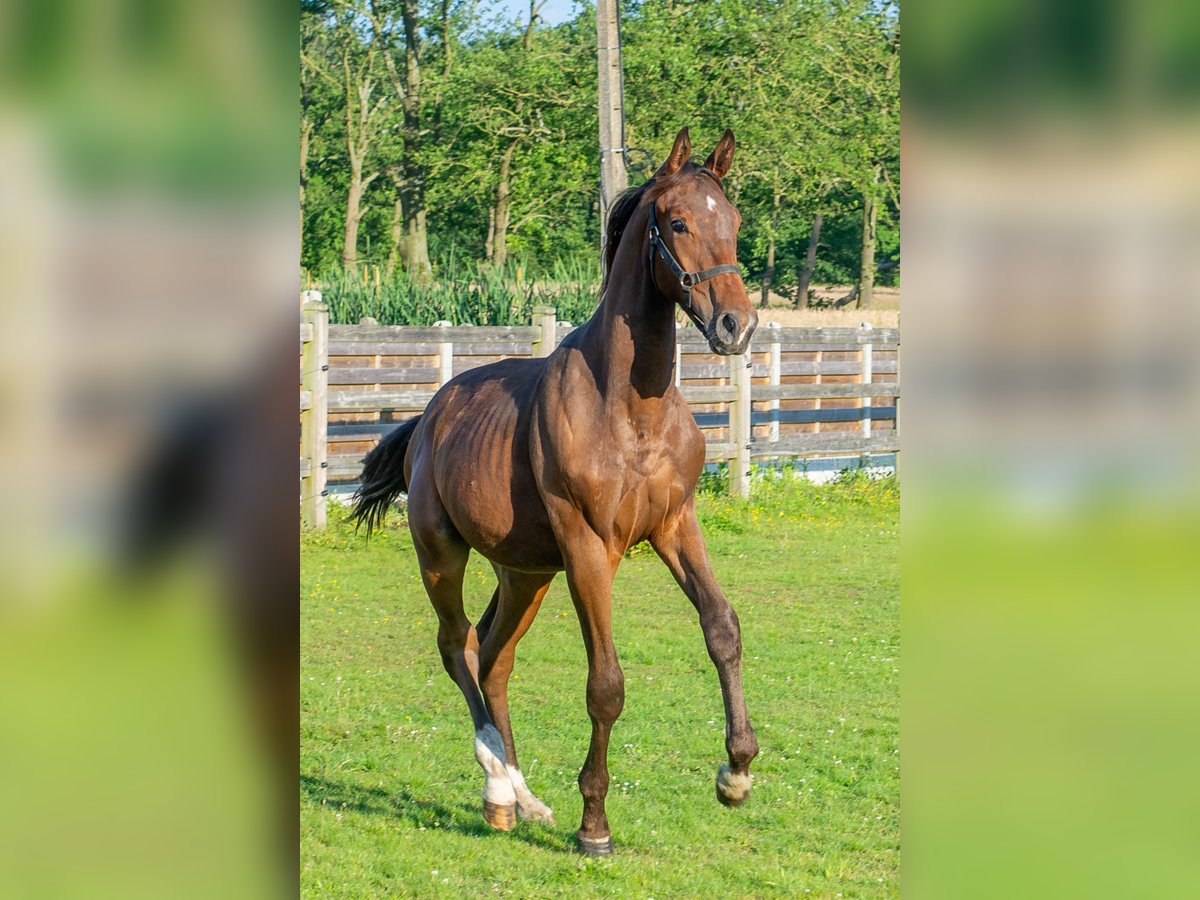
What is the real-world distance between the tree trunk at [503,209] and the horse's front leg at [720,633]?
21842 millimetres

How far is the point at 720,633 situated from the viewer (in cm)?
445

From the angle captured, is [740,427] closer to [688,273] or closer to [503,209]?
[688,273]

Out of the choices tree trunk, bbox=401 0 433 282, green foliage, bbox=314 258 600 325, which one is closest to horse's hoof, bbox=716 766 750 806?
green foliage, bbox=314 258 600 325

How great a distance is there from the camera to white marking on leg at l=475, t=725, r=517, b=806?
4750mm

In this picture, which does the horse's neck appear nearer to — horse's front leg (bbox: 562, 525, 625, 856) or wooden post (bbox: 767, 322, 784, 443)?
horse's front leg (bbox: 562, 525, 625, 856)

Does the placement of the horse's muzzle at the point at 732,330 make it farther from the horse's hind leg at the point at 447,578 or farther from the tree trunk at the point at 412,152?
the tree trunk at the point at 412,152

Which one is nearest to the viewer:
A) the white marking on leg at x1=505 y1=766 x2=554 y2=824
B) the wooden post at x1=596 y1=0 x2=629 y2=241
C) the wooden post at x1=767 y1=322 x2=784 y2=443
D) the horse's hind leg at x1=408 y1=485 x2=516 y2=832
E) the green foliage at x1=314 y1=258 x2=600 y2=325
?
the white marking on leg at x1=505 y1=766 x2=554 y2=824

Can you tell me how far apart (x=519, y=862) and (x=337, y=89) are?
88.9 ft

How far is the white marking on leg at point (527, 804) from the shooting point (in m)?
4.85

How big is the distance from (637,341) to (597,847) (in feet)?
5.71

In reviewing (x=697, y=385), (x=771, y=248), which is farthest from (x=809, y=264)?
(x=697, y=385)

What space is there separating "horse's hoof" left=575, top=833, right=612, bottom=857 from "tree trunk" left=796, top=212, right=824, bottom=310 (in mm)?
Answer: 27285

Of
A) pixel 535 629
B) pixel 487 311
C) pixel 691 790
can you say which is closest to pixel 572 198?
pixel 487 311
